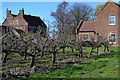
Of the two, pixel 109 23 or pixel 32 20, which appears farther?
pixel 32 20

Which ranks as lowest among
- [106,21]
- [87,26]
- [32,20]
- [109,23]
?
[87,26]

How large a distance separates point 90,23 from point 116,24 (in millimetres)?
5430

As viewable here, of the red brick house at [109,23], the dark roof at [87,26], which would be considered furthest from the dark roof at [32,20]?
the red brick house at [109,23]

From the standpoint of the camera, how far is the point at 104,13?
36.3 m

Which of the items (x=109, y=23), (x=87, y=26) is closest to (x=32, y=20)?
(x=87, y=26)

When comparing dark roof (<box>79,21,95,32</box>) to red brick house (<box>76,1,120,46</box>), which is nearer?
red brick house (<box>76,1,120,46</box>)

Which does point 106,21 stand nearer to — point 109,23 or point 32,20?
point 109,23

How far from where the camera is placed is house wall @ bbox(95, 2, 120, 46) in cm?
3569

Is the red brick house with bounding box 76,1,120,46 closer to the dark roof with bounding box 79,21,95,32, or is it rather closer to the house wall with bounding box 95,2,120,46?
the house wall with bounding box 95,2,120,46

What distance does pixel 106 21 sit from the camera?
36219mm

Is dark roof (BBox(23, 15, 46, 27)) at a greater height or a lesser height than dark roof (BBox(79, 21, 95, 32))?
greater

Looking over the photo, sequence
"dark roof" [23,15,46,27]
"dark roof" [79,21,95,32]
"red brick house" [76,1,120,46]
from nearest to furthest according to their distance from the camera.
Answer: "red brick house" [76,1,120,46], "dark roof" [79,21,95,32], "dark roof" [23,15,46,27]

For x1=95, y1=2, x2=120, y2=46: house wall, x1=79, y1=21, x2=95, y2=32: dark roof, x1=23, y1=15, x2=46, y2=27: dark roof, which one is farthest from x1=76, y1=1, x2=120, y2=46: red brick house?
x1=23, y1=15, x2=46, y2=27: dark roof

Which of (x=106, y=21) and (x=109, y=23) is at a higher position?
(x=106, y=21)
